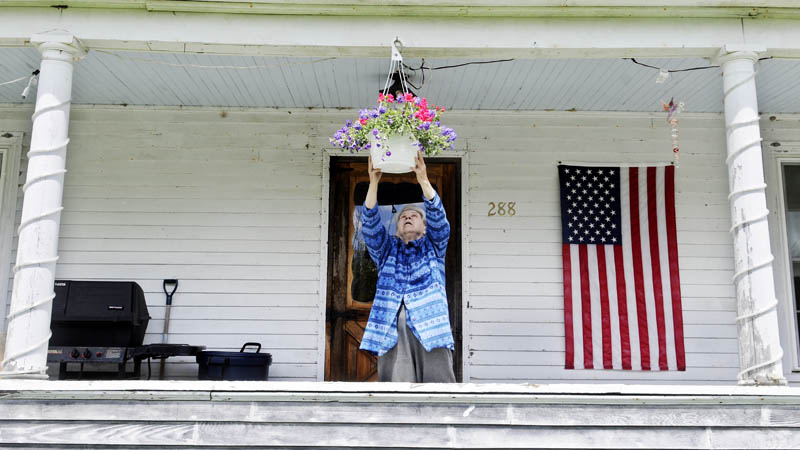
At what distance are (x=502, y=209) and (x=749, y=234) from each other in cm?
230

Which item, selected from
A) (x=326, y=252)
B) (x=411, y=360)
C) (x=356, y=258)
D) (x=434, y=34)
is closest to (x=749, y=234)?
(x=411, y=360)

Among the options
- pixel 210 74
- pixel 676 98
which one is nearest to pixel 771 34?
pixel 676 98

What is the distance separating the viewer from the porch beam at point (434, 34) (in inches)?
171

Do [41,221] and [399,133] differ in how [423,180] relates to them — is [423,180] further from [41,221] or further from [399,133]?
[41,221]

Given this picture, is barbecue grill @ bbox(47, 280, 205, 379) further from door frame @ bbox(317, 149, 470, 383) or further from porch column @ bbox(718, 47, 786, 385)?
porch column @ bbox(718, 47, 786, 385)

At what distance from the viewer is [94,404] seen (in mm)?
3686

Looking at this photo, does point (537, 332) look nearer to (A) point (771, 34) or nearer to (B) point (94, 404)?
(A) point (771, 34)

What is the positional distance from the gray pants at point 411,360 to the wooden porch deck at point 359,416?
0.48 ft

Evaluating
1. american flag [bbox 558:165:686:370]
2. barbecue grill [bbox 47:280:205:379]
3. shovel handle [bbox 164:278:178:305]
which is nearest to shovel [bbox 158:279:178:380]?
shovel handle [bbox 164:278:178:305]

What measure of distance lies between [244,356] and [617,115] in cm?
360

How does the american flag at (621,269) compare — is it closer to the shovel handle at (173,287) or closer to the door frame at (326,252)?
the door frame at (326,252)

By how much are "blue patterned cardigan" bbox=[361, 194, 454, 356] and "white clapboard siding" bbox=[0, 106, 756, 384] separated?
2.10 m

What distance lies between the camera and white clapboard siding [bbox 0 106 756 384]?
590cm

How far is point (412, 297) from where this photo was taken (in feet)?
12.4
